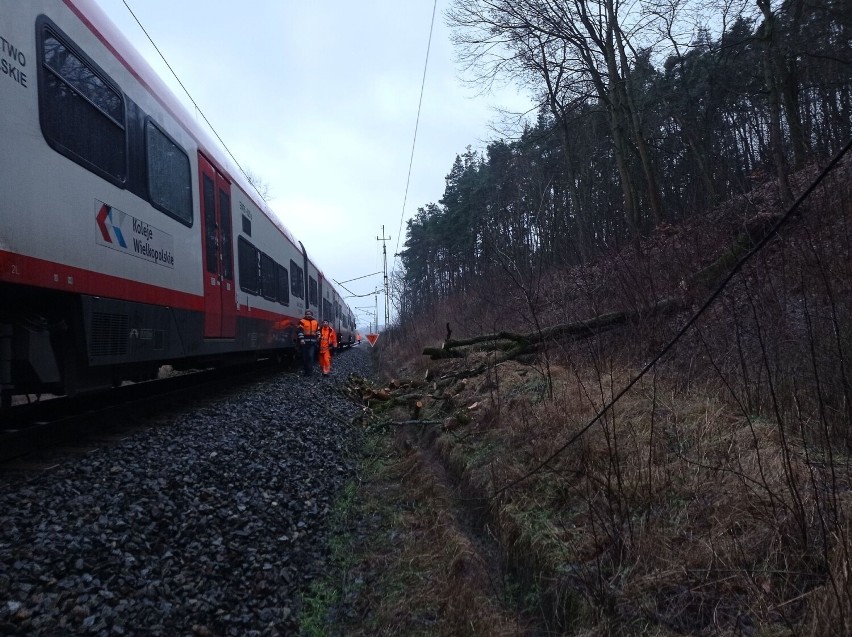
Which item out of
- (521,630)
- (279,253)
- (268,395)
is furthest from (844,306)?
(279,253)

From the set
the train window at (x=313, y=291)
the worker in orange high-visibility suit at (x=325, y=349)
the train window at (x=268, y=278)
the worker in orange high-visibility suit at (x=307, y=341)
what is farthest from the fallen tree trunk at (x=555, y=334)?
the train window at (x=313, y=291)

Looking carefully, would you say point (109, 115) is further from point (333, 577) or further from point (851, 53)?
point (851, 53)

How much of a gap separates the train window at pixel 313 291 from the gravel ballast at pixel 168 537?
13853mm

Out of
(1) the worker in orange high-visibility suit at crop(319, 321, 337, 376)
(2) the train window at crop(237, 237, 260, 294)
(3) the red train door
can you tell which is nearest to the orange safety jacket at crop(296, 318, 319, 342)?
(1) the worker in orange high-visibility suit at crop(319, 321, 337, 376)

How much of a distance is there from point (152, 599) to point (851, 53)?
16775 mm

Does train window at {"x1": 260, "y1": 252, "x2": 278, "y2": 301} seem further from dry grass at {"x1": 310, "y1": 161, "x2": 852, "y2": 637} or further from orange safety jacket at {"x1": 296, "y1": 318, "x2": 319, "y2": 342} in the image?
dry grass at {"x1": 310, "y1": 161, "x2": 852, "y2": 637}

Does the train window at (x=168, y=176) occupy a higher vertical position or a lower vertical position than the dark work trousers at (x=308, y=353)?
higher

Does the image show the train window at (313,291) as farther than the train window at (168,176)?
Yes

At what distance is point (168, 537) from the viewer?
3.70 meters

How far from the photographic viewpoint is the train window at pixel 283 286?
13.8m

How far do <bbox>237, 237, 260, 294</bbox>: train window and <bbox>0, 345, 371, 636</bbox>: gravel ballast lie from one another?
14.2 feet

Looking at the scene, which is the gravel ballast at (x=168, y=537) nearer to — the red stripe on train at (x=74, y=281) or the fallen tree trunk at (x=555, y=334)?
the red stripe on train at (x=74, y=281)

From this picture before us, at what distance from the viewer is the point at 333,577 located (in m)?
3.86

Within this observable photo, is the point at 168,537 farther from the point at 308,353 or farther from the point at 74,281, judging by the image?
the point at 308,353
